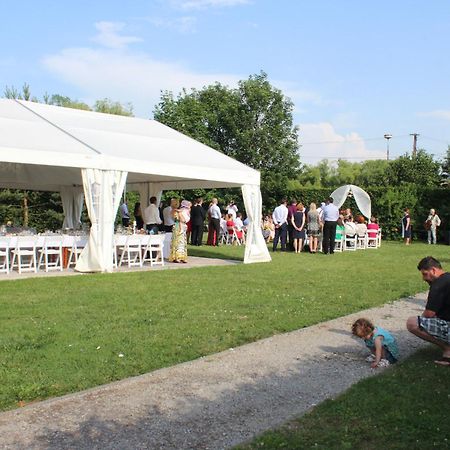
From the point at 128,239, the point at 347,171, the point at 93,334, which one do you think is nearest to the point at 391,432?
the point at 93,334

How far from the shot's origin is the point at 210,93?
42.8m

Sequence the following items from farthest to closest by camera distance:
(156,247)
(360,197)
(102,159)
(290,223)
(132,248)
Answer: (360,197) → (290,223) → (156,247) → (132,248) → (102,159)

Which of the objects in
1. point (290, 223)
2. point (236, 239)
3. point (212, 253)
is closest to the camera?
point (212, 253)

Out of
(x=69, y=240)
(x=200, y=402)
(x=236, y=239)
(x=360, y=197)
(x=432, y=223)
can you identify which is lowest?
(x=200, y=402)

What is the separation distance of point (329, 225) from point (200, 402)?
13725mm

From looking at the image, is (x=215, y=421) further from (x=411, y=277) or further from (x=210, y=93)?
(x=210, y=93)

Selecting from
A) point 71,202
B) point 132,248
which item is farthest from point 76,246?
point 71,202

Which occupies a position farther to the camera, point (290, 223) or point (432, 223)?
point (432, 223)

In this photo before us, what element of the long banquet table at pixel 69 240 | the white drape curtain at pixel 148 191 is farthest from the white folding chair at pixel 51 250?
the white drape curtain at pixel 148 191

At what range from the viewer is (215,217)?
20688 millimetres

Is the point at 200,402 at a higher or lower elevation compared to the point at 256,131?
lower

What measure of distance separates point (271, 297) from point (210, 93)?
3526 cm

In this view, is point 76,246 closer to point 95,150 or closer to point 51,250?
point 51,250

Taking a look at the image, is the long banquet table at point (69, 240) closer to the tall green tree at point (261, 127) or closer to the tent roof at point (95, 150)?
the tent roof at point (95, 150)
